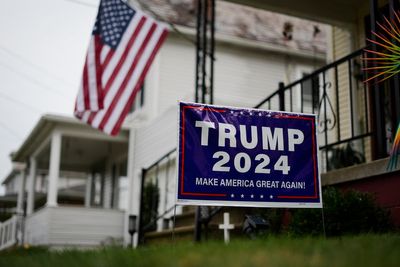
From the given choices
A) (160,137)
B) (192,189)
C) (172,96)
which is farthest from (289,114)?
(172,96)

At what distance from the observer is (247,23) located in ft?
55.3

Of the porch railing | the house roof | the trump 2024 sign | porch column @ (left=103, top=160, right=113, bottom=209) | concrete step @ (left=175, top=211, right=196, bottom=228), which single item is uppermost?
the house roof

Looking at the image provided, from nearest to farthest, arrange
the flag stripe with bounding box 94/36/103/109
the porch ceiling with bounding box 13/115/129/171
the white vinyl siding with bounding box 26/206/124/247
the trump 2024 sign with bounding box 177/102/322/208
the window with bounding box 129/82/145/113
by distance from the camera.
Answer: the trump 2024 sign with bounding box 177/102/322/208 → the flag stripe with bounding box 94/36/103/109 → the white vinyl siding with bounding box 26/206/124/247 → the porch ceiling with bounding box 13/115/129/171 → the window with bounding box 129/82/145/113

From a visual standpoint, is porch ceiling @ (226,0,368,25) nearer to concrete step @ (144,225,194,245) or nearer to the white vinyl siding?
concrete step @ (144,225,194,245)

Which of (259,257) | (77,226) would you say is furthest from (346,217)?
(77,226)

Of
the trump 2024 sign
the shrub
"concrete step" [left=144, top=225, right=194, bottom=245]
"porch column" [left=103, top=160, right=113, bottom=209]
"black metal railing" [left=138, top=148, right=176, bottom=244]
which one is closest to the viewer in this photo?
the trump 2024 sign

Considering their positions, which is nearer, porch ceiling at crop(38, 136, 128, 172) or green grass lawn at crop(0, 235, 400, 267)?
green grass lawn at crop(0, 235, 400, 267)

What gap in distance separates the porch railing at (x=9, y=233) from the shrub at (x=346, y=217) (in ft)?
41.3

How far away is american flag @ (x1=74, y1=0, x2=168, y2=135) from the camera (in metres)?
8.50

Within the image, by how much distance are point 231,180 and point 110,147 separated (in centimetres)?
1243

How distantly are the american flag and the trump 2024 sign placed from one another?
4.41 m

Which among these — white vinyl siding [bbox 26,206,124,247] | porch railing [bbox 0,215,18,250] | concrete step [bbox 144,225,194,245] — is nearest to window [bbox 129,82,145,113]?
white vinyl siding [bbox 26,206,124,247]

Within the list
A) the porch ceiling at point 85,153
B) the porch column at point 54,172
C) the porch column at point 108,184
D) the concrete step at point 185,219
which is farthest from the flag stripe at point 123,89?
the porch column at point 108,184

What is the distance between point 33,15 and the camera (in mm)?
20688
